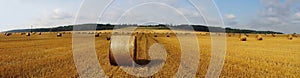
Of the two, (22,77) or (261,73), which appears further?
(261,73)

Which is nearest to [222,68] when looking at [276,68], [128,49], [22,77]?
[276,68]

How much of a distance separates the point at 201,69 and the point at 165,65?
1.36 m

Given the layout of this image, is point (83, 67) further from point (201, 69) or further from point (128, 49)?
point (201, 69)

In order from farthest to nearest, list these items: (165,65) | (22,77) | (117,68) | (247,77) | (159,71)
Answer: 1. (165,65)
2. (117,68)
3. (159,71)
4. (247,77)
5. (22,77)

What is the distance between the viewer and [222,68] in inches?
469

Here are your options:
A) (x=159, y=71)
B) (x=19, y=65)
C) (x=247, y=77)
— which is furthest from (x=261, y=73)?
(x=19, y=65)

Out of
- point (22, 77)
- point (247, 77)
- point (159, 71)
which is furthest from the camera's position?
point (159, 71)

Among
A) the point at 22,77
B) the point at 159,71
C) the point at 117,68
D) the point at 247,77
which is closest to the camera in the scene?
the point at 22,77

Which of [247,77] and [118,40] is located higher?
[118,40]

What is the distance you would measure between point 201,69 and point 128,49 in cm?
266

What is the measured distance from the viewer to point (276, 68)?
39.9 feet

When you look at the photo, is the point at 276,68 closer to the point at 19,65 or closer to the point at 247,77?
the point at 247,77

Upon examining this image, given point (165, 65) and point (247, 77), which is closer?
point (247, 77)

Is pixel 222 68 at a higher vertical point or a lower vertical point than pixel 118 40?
lower
